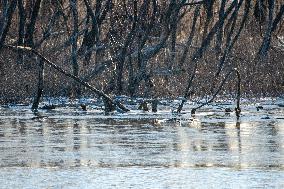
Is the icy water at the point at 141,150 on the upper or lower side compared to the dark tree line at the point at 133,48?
lower

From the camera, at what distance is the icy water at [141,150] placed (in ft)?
28.0

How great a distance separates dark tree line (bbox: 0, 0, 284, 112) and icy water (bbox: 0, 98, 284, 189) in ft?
9.10

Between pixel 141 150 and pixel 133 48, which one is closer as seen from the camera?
pixel 141 150

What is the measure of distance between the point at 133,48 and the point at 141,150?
10684mm

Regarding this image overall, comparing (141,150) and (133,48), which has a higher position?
(133,48)

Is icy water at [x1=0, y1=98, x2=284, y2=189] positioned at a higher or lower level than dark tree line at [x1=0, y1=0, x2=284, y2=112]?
lower

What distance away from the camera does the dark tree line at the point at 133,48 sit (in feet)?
63.6

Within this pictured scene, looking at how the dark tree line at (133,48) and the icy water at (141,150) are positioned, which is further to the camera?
the dark tree line at (133,48)

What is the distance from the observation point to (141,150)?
1076 cm

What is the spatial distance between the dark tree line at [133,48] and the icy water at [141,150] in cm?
277

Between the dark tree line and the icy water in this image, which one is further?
the dark tree line

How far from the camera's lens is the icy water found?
853 cm

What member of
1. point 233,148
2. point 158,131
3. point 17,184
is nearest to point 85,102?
point 158,131

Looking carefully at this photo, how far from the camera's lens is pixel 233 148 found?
35.8 ft
